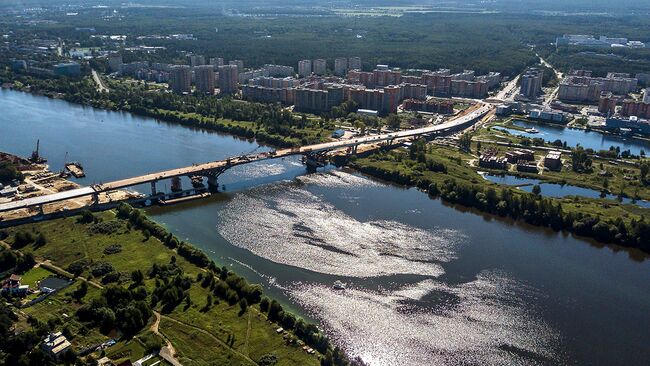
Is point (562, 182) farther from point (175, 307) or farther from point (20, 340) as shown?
point (20, 340)

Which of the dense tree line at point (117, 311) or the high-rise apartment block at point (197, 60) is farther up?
the high-rise apartment block at point (197, 60)

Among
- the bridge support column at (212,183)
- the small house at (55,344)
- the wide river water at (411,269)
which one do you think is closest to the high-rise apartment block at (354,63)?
the wide river water at (411,269)

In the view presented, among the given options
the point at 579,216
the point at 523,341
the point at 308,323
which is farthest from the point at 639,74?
the point at 308,323

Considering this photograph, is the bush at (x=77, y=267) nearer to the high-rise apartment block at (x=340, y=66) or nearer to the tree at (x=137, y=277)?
the tree at (x=137, y=277)

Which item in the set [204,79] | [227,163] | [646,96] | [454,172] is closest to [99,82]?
[204,79]

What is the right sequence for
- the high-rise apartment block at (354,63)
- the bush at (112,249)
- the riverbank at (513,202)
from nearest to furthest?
the bush at (112,249) < the riverbank at (513,202) < the high-rise apartment block at (354,63)

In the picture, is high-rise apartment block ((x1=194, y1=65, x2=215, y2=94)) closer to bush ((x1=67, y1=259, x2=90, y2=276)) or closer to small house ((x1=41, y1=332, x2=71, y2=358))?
bush ((x1=67, y1=259, x2=90, y2=276))

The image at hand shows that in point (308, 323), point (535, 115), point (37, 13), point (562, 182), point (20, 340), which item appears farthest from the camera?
point (37, 13)
